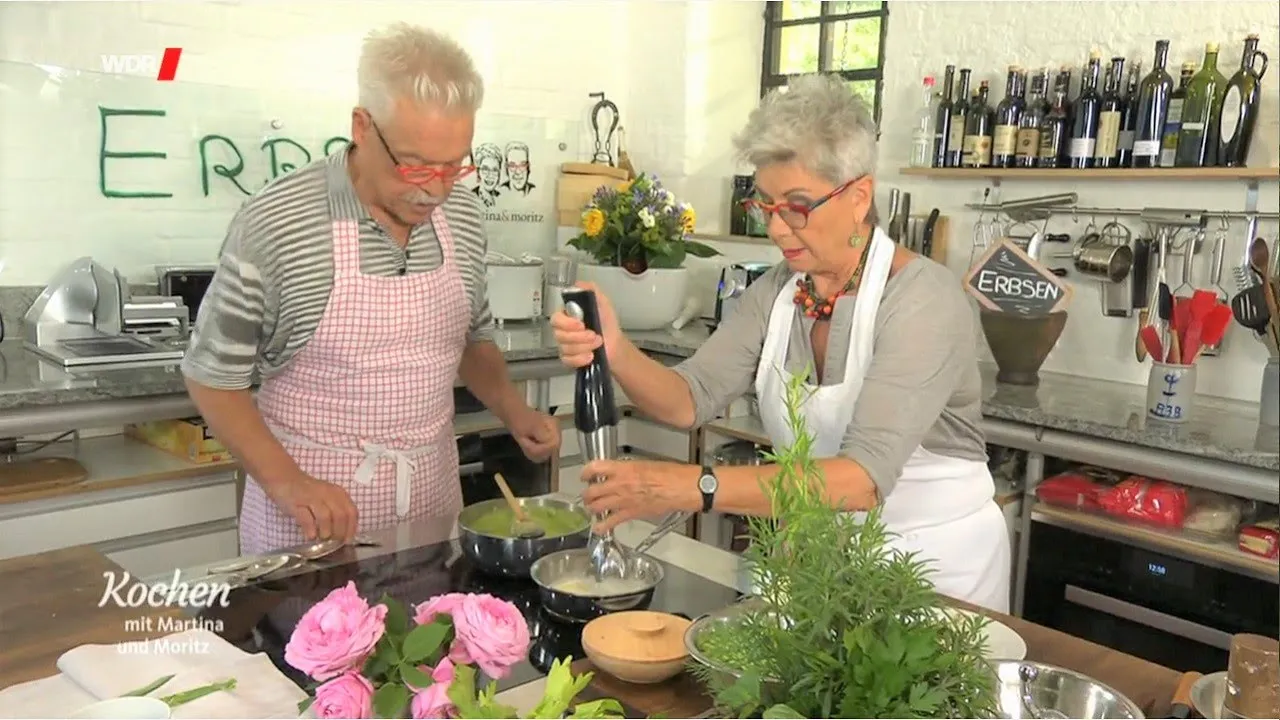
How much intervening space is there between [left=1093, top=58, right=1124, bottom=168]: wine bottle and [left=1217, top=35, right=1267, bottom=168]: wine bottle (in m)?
0.25

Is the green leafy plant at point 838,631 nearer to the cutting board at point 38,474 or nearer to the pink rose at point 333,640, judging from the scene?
the pink rose at point 333,640

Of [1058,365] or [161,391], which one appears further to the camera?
[1058,365]

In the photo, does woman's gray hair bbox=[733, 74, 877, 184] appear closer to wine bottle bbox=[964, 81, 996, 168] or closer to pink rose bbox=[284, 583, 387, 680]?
pink rose bbox=[284, 583, 387, 680]

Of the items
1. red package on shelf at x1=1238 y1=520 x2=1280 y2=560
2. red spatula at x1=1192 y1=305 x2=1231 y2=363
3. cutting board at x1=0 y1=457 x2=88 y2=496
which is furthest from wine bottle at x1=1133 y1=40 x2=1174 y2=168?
cutting board at x1=0 y1=457 x2=88 y2=496

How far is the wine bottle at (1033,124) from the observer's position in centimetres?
300

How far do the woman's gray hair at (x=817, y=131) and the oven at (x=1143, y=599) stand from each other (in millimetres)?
1266

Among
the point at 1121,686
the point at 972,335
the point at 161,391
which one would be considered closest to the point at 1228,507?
the point at 972,335

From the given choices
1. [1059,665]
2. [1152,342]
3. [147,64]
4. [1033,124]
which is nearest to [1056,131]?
[1033,124]

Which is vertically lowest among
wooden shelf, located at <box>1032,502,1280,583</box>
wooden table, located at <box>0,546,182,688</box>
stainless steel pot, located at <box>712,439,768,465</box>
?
stainless steel pot, located at <box>712,439,768,465</box>

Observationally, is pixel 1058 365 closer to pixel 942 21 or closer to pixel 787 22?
pixel 942 21

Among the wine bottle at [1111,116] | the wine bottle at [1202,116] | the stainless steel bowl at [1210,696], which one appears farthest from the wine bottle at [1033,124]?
the stainless steel bowl at [1210,696]

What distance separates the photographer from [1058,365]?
10.2 feet

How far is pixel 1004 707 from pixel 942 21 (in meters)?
2.75

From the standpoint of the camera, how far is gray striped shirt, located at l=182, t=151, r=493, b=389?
5.38ft
